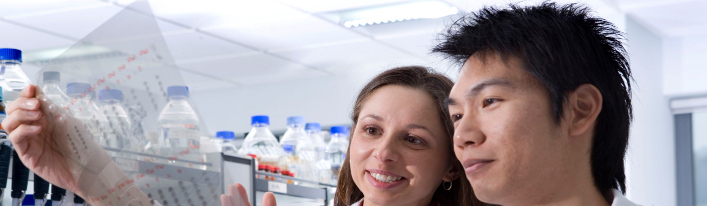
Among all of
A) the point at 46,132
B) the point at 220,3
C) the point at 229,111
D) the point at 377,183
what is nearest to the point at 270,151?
the point at 220,3

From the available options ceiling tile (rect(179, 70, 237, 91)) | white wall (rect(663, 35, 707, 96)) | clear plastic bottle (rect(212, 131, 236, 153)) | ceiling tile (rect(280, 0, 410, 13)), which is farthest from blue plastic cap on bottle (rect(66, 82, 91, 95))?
ceiling tile (rect(179, 70, 237, 91))

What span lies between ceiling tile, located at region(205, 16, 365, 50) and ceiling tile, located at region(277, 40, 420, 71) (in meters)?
0.20

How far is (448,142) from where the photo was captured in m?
1.49

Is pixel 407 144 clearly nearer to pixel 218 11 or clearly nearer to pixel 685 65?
pixel 218 11

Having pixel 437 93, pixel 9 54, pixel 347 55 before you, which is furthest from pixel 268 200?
pixel 347 55

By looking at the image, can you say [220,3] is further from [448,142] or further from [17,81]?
[448,142]

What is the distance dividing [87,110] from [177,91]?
0.39 feet

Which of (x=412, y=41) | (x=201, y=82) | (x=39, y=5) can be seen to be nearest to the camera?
(x=39, y=5)

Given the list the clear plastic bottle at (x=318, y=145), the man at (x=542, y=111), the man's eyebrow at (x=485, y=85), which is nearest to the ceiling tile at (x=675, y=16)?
the clear plastic bottle at (x=318, y=145)

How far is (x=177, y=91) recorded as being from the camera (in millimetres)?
970

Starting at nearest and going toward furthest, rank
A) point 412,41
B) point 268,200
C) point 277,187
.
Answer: point 268,200 → point 277,187 → point 412,41

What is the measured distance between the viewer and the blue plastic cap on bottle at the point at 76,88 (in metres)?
0.96

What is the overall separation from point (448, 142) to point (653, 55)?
3476 millimetres

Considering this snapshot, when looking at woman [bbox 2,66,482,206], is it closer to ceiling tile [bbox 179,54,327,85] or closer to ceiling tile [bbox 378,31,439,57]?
ceiling tile [bbox 378,31,439,57]
